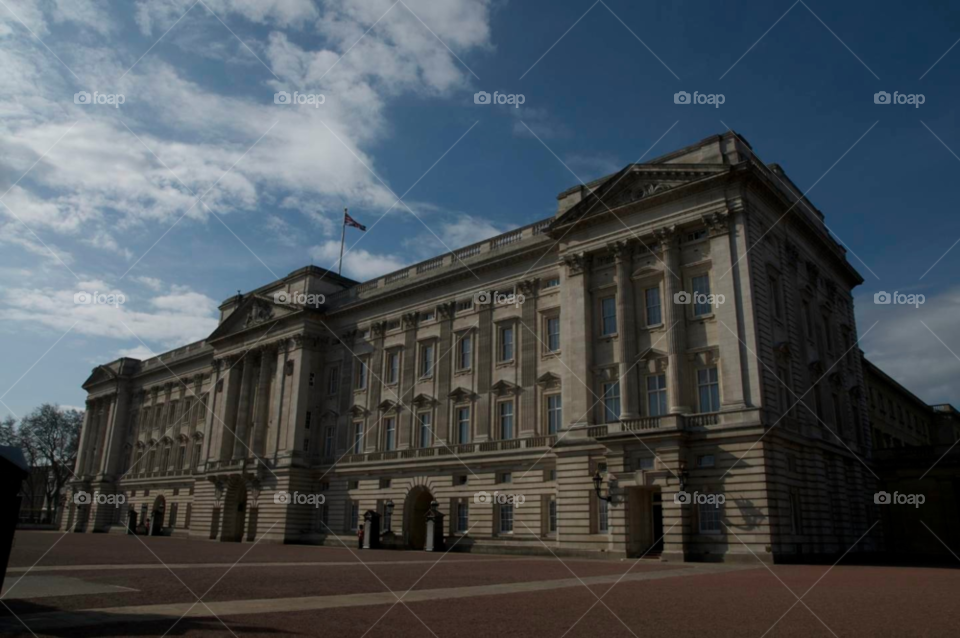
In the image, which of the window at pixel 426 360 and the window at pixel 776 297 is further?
the window at pixel 426 360

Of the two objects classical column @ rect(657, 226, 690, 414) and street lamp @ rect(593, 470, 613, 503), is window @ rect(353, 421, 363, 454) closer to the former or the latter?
street lamp @ rect(593, 470, 613, 503)

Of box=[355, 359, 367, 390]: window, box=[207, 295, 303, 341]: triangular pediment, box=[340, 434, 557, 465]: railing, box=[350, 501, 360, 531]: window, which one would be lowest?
box=[350, 501, 360, 531]: window

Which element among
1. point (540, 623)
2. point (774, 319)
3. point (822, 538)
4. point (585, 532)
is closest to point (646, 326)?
point (774, 319)

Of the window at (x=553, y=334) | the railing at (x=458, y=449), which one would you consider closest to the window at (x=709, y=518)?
the railing at (x=458, y=449)

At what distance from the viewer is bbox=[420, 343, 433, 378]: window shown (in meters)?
49.7

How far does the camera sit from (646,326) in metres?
36.8

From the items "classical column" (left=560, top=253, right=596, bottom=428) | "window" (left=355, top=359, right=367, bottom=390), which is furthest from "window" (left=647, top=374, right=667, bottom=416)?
"window" (left=355, top=359, right=367, bottom=390)

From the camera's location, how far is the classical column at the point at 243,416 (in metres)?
60.8

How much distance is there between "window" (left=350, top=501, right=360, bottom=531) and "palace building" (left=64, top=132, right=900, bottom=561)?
0.27 m

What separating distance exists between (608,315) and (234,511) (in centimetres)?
3851

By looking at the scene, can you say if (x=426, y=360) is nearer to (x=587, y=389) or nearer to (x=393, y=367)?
(x=393, y=367)

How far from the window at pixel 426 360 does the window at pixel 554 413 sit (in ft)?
36.1

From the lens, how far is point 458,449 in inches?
1780

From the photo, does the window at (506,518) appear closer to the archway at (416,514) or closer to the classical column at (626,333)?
the archway at (416,514)
